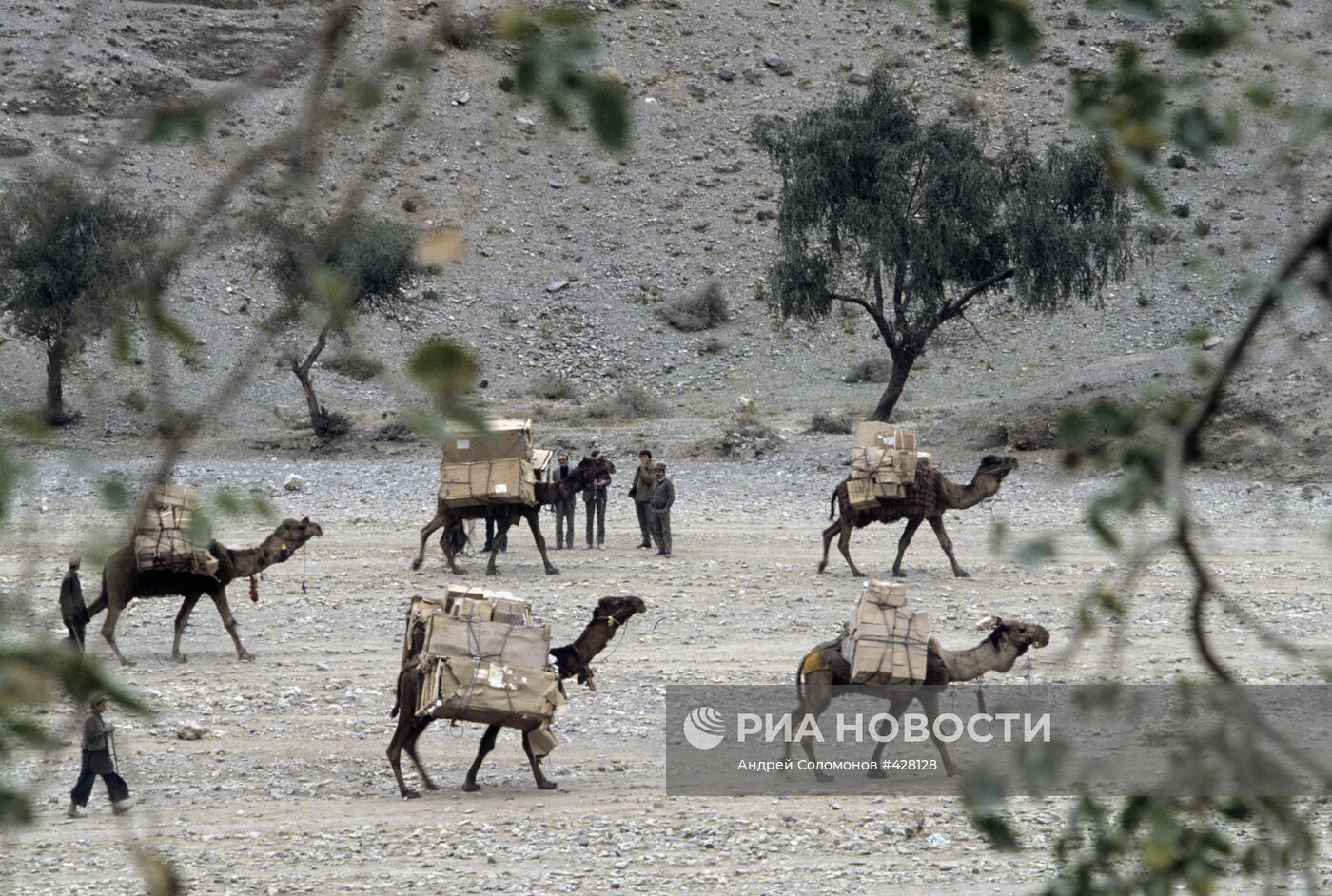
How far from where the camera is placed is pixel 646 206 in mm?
49688

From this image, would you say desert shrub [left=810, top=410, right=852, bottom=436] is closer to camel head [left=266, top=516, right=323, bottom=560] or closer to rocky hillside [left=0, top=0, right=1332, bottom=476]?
rocky hillside [left=0, top=0, right=1332, bottom=476]

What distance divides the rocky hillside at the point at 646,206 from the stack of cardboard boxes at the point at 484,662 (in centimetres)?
2364

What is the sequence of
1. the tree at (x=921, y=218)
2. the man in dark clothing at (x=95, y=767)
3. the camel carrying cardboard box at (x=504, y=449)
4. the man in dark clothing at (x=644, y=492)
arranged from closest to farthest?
the man in dark clothing at (x=95, y=767) < the camel carrying cardboard box at (x=504, y=449) < the man in dark clothing at (x=644, y=492) < the tree at (x=921, y=218)

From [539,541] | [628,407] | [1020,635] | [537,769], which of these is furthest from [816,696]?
[628,407]

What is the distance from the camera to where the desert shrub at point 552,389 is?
4069cm

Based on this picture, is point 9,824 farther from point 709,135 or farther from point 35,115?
point 709,135

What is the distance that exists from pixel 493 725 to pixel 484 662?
58cm

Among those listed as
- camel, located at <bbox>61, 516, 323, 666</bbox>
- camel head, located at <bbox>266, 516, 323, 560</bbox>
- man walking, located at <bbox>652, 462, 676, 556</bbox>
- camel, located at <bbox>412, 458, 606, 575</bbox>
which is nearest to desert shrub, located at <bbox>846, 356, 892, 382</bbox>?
man walking, located at <bbox>652, 462, 676, 556</bbox>

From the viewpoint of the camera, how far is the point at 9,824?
3.09 meters

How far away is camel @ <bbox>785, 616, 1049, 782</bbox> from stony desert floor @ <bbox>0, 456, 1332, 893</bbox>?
0.55m

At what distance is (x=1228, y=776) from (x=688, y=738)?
386 inches

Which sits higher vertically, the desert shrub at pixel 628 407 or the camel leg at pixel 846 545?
the desert shrub at pixel 628 407

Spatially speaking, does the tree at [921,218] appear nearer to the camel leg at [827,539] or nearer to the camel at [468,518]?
the camel leg at [827,539]

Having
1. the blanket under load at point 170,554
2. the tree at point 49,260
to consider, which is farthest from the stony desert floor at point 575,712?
the tree at point 49,260
